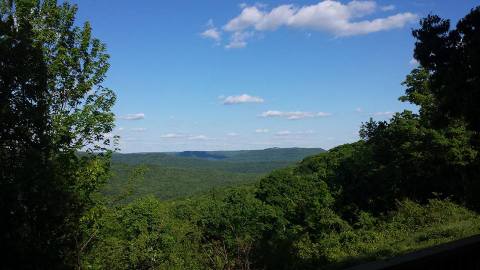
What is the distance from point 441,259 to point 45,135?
10634 millimetres

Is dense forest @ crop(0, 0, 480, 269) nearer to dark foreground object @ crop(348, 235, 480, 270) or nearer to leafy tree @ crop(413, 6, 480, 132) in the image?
leafy tree @ crop(413, 6, 480, 132)

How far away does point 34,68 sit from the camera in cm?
1066

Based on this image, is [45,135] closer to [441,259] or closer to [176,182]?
[441,259]

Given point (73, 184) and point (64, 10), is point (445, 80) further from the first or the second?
point (64, 10)

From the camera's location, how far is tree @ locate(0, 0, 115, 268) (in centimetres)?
797

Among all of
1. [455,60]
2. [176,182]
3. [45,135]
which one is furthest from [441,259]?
[176,182]

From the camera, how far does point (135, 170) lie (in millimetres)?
18516

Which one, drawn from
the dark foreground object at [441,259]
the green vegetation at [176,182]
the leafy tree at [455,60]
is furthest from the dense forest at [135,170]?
the green vegetation at [176,182]

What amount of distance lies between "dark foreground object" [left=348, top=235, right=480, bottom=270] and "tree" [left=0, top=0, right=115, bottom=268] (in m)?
7.03

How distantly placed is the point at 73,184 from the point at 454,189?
27.9 meters

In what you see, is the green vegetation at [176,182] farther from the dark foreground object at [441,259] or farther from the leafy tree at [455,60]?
the dark foreground object at [441,259]

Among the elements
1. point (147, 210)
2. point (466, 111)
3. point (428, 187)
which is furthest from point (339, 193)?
point (466, 111)

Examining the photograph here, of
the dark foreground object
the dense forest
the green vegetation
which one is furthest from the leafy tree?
the green vegetation

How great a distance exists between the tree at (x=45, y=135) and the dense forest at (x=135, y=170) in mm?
33
